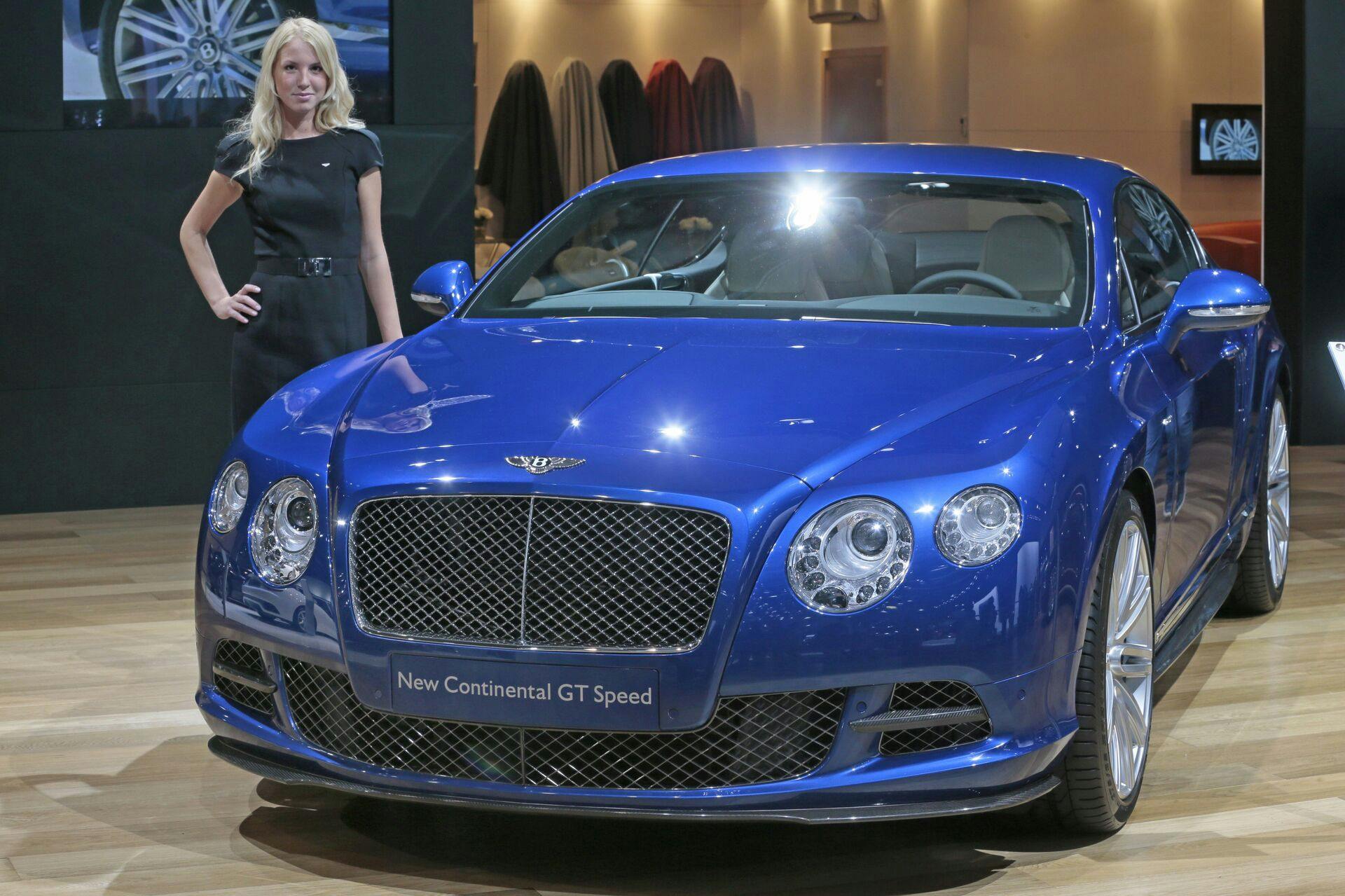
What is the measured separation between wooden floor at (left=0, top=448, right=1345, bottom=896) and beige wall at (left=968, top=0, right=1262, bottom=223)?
931cm

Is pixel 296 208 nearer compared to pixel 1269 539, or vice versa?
pixel 296 208

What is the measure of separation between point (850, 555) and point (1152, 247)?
193cm

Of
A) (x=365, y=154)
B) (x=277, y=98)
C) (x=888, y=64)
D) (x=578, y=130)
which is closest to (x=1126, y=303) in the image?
(x=365, y=154)

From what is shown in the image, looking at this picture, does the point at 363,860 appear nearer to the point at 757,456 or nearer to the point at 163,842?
the point at 163,842

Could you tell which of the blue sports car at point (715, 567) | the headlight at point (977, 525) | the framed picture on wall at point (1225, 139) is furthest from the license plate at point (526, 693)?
the framed picture on wall at point (1225, 139)

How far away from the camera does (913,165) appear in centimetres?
411

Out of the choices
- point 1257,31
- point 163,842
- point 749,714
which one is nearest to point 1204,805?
point 749,714

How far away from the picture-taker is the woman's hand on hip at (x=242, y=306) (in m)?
4.74

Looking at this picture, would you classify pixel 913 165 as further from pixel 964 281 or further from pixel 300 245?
pixel 300 245

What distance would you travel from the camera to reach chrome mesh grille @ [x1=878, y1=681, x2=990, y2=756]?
2750mm

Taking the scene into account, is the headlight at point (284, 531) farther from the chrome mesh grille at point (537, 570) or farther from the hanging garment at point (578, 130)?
the hanging garment at point (578, 130)

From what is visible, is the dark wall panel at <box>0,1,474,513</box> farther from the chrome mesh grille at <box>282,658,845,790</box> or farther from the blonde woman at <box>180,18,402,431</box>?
the chrome mesh grille at <box>282,658,845,790</box>

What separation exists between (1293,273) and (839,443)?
711 cm

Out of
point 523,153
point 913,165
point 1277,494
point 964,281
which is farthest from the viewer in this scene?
point 523,153
